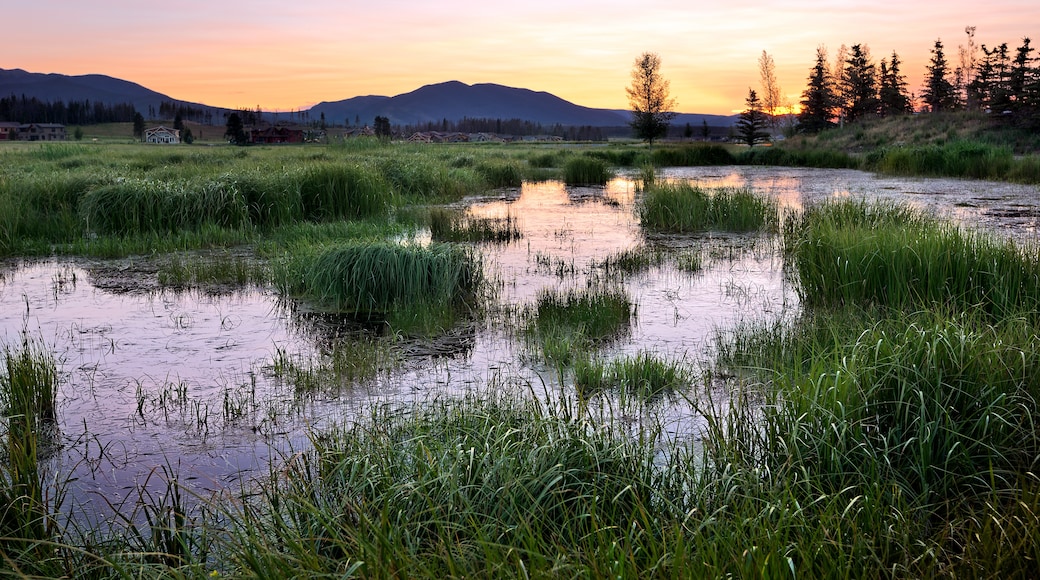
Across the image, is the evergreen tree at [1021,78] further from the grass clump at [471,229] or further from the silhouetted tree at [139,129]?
the silhouetted tree at [139,129]

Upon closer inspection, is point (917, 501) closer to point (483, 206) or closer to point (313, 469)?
point (313, 469)

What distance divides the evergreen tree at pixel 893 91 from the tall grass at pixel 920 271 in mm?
47724

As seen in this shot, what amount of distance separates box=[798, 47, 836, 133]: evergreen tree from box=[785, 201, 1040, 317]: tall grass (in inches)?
1914

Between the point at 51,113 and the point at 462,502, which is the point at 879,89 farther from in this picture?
the point at 51,113

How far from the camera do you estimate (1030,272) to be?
597cm

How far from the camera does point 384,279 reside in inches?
300

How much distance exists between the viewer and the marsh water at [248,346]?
4.07 metres

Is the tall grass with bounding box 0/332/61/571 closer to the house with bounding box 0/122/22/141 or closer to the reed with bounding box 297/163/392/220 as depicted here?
the reed with bounding box 297/163/392/220

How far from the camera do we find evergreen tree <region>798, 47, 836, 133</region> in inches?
2068

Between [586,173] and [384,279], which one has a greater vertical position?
[586,173]

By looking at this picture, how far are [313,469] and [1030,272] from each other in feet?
18.7

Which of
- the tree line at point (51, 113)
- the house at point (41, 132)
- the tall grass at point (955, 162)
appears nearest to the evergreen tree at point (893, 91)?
the tall grass at point (955, 162)

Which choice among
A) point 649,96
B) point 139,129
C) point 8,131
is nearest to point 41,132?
point 8,131

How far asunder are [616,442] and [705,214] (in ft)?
33.5
